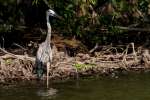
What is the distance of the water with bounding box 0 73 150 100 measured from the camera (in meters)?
12.5

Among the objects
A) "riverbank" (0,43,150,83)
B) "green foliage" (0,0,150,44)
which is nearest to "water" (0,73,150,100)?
"riverbank" (0,43,150,83)

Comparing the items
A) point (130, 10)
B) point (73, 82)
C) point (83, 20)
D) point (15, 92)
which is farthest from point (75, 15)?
point (15, 92)

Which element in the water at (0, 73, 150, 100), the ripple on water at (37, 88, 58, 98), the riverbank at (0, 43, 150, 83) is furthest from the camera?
the riverbank at (0, 43, 150, 83)

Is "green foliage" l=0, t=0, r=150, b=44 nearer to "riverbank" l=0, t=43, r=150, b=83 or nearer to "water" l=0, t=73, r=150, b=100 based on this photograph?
"riverbank" l=0, t=43, r=150, b=83

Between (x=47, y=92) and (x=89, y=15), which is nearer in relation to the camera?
(x=47, y=92)

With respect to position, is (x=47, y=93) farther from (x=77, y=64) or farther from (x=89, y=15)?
(x=89, y=15)

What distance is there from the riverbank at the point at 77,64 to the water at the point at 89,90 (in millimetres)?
660

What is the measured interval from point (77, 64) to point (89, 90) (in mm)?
2418

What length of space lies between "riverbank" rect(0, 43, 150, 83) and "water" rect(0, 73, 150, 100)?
0.66m

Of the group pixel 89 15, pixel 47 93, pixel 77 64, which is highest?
pixel 89 15

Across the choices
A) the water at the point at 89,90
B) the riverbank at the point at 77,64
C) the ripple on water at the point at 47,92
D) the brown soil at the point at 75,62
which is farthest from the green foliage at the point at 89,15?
the ripple on water at the point at 47,92

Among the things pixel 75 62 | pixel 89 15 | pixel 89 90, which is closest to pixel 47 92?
pixel 89 90

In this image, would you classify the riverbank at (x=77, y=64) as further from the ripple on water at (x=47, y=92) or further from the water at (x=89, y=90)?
the ripple on water at (x=47, y=92)

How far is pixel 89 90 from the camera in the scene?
13.2 metres
